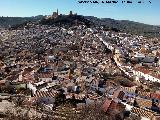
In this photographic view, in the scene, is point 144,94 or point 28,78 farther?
point 28,78

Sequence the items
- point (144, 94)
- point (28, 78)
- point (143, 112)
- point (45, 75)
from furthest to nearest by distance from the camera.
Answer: point (45, 75), point (28, 78), point (144, 94), point (143, 112)

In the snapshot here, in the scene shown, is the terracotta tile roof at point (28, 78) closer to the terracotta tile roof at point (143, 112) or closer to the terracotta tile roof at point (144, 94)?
the terracotta tile roof at point (144, 94)

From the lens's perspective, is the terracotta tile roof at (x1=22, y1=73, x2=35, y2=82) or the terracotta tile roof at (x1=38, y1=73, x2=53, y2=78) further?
the terracotta tile roof at (x1=38, y1=73, x2=53, y2=78)

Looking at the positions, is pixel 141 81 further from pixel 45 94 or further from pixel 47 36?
pixel 47 36

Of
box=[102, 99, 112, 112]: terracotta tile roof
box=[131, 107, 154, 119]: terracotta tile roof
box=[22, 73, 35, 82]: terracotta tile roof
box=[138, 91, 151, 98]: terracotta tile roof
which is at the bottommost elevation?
box=[22, 73, 35, 82]: terracotta tile roof

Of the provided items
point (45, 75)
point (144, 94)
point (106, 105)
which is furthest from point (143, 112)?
point (45, 75)

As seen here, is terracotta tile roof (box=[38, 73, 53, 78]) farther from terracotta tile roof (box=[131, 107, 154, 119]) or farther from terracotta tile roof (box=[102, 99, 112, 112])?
terracotta tile roof (box=[131, 107, 154, 119])

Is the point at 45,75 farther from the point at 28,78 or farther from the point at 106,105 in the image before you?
the point at 106,105

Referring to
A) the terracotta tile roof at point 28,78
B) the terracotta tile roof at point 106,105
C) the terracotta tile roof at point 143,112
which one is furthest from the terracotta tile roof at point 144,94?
the terracotta tile roof at point 28,78

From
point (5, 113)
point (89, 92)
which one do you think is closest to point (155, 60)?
point (89, 92)

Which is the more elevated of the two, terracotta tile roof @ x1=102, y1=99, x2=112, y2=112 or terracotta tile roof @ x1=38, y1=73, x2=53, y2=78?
terracotta tile roof @ x1=102, y1=99, x2=112, y2=112

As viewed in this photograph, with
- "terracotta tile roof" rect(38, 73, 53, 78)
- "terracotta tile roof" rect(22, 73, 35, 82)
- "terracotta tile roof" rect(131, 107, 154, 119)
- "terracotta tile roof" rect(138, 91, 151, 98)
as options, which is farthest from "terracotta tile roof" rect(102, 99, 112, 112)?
"terracotta tile roof" rect(38, 73, 53, 78)
